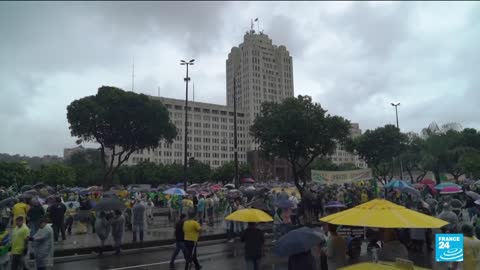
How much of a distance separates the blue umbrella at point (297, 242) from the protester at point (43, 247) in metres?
5.78

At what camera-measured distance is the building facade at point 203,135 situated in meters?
134

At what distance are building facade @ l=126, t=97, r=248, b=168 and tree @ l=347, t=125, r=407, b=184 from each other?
84358 mm

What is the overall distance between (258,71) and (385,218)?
13734 centimetres

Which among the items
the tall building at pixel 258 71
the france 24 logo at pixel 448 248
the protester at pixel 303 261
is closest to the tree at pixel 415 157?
the france 24 logo at pixel 448 248

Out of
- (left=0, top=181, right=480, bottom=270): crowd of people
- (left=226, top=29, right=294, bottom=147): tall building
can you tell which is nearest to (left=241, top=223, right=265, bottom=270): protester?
(left=0, top=181, right=480, bottom=270): crowd of people

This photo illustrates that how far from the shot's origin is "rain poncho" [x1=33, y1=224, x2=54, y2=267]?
914 cm

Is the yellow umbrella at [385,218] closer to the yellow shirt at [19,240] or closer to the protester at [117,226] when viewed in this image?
the yellow shirt at [19,240]

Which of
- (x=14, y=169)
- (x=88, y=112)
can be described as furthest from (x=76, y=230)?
(x=14, y=169)

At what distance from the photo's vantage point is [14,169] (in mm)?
49094

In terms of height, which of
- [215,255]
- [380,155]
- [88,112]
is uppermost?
[88,112]

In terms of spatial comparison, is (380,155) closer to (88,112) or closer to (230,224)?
(88,112)

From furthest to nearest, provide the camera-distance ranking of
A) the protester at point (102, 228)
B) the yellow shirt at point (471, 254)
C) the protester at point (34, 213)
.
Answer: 1. the protester at point (102, 228)
2. the protester at point (34, 213)
3. the yellow shirt at point (471, 254)

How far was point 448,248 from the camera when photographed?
626cm

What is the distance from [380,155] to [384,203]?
161ft
